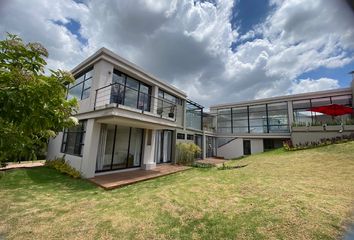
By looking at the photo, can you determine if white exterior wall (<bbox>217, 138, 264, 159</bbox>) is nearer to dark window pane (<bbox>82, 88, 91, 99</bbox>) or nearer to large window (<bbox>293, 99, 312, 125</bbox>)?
large window (<bbox>293, 99, 312, 125</bbox>)

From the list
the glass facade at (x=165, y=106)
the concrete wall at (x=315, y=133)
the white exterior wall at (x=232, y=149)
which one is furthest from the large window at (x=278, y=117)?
the glass facade at (x=165, y=106)

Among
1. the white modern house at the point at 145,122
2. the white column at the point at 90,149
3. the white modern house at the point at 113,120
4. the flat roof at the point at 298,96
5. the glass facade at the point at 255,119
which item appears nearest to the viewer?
the white column at the point at 90,149

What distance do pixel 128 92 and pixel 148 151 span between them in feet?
14.4

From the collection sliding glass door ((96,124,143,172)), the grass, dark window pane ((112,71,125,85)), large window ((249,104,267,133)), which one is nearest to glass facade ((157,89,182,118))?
sliding glass door ((96,124,143,172))

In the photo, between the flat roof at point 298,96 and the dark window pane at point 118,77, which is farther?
the flat roof at point 298,96

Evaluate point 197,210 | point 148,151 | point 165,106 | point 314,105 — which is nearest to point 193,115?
point 165,106

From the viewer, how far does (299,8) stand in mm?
1768

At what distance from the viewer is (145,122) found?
9.49 metres

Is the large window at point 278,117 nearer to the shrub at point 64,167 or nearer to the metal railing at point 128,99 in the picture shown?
the metal railing at point 128,99

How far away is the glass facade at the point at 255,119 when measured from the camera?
2066cm

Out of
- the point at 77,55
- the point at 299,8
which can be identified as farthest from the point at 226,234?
the point at 77,55

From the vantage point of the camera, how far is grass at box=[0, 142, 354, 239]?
134 inches

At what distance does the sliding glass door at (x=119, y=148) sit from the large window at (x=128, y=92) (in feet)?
5.62

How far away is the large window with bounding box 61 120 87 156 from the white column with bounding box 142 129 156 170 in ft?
13.1
